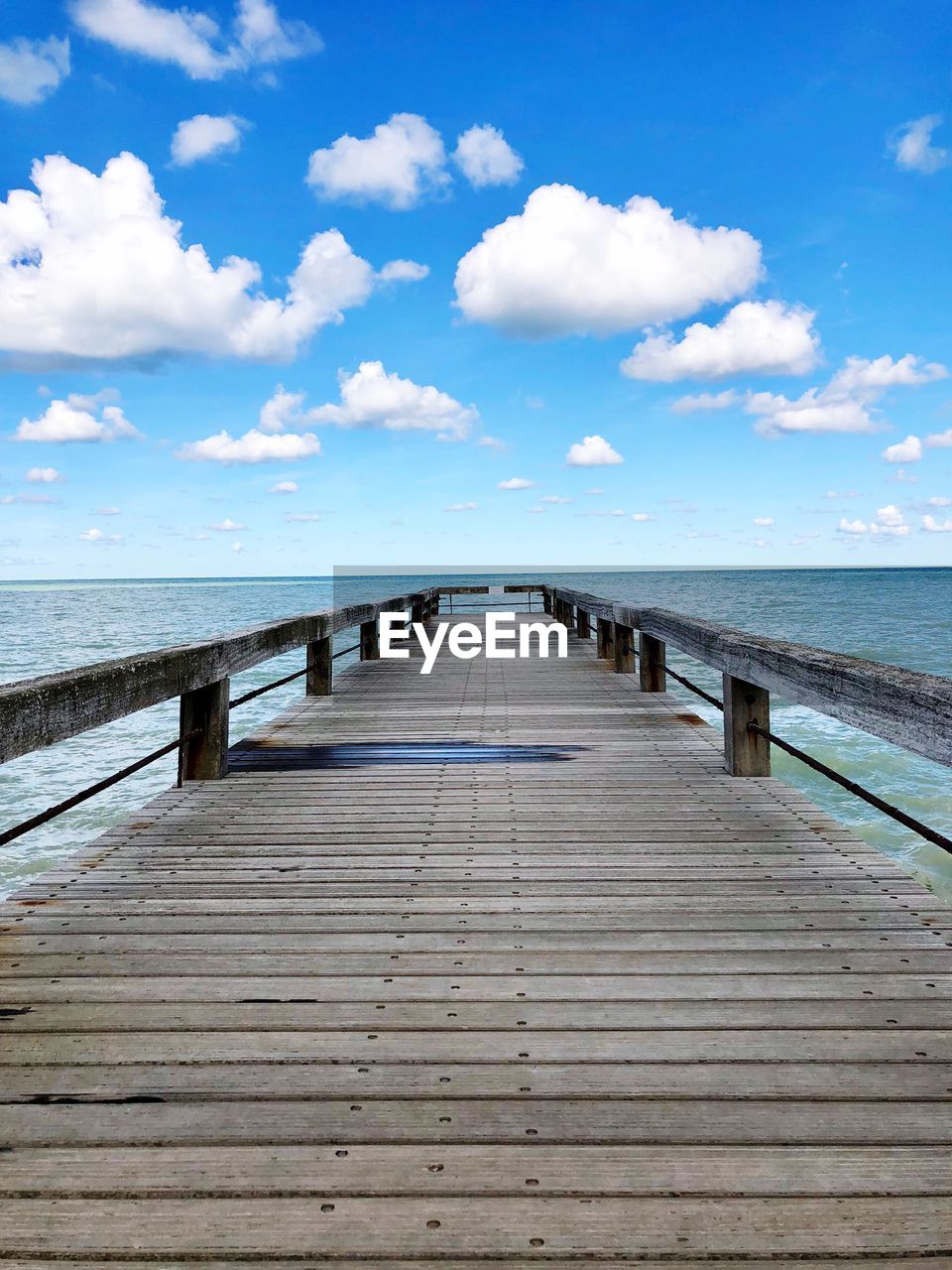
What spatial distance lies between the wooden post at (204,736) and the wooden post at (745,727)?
281cm

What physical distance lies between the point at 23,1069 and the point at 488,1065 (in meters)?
1.11

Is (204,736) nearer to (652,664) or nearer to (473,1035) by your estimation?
(473,1035)

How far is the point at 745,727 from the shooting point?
4.54 m

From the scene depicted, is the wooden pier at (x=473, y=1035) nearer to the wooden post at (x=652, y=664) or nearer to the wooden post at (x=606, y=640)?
the wooden post at (x=652, y=664)

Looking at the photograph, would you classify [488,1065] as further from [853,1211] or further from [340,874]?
[340,874]

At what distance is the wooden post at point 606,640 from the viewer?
9650 mm

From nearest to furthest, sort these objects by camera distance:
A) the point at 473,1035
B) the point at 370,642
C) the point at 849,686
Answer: the point at 473,1035, the point at 849,686, the point at 370,642

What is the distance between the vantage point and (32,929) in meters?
2.73

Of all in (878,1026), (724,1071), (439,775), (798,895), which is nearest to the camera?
(724,1071)

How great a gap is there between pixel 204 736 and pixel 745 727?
9.85 feet

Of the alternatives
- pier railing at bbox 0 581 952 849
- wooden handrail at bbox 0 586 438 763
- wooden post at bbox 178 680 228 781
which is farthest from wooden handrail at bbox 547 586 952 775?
wooden post at bbox 178 680 228 781

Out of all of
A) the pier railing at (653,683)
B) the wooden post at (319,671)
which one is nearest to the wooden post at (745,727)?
the pier railing at (653,683)

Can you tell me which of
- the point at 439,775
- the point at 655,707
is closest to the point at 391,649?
the point at 655,707

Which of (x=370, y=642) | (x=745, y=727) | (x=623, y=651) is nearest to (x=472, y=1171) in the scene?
(x=745, y=727)
